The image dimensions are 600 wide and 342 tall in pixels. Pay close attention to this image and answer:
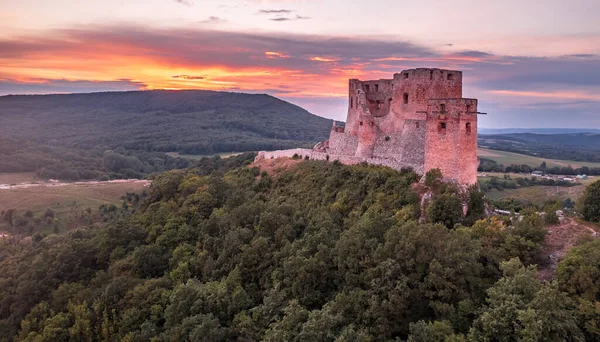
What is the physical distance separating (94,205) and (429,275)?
9259 cm

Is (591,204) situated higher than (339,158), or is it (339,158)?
(339,158)

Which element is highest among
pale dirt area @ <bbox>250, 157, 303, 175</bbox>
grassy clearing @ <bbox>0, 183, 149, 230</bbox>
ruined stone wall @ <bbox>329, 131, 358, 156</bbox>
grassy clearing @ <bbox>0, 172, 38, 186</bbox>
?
ruined stone wall @ <bbox>329, 131, 358, 156</bbox>

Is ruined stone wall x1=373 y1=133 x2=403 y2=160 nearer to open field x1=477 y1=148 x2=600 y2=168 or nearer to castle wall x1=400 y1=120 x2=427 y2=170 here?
castle wall x1=400 y1=120 x2=427 y2=170

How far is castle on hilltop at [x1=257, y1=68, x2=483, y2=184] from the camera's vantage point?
103 ft

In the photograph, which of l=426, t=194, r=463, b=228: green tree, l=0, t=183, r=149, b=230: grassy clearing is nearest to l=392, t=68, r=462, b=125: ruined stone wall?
l=426, t=194, r=463, b=228: green tree

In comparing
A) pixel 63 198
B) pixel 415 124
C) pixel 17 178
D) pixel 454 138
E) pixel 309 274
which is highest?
pixel 415 124

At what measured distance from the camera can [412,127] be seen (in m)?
38.1

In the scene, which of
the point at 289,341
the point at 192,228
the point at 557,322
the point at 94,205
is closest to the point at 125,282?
the point at 192,228

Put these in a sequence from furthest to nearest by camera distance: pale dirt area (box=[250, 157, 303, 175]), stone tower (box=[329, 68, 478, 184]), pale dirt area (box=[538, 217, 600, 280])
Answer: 1. pale dirt area (box=[250, 157, 303, 175])
2. stone tower (box=[329, 68, 478, 184])
3. pale dirt area (box=[538, 217, 600, 280])

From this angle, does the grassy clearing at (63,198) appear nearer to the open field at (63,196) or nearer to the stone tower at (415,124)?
the open field at (63,196)

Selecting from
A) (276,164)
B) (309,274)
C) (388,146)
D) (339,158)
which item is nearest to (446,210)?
(309,274)

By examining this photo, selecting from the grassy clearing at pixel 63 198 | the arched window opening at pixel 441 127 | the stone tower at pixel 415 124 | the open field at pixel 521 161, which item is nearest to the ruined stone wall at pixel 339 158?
the stone tower at pixel 415 124

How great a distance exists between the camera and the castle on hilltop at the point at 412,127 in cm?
3131

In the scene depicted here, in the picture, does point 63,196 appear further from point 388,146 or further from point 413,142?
point 413,142
